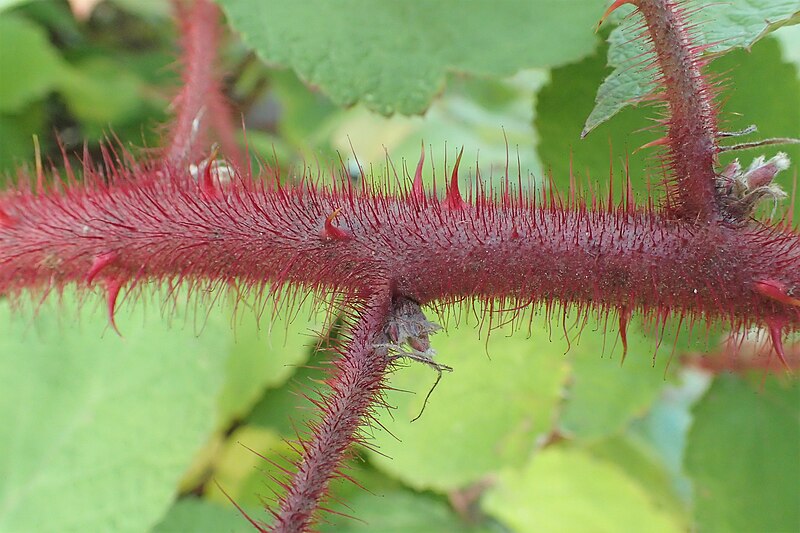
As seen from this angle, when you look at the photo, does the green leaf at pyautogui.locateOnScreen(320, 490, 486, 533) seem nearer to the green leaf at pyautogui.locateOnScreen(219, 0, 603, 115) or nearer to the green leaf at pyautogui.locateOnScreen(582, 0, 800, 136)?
the green leaf at pyautogui.locateOnScreen(219, 0, 603, 115)

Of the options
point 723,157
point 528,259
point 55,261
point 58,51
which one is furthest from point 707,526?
point 58,51

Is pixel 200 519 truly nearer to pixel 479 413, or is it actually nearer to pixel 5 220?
pixel 479 413

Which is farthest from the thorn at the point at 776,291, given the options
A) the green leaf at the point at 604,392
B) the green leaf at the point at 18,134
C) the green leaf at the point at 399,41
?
the green leaf at the point at 18,134

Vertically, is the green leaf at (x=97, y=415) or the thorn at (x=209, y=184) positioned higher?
the thorn at (x=209, y=184)

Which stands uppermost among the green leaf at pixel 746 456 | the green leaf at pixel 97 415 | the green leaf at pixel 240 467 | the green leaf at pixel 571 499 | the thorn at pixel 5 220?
the thorn at pixel 5 220

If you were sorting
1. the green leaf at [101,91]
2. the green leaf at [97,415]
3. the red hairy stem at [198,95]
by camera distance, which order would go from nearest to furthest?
the red hairy stem at [198,95], the green leaf at [97,415], the green leaf at [101,91]

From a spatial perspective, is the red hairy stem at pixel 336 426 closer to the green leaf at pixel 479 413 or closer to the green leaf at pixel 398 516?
the green leaf at pixel 479 413

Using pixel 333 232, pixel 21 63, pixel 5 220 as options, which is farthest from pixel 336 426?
pixel 21 63
